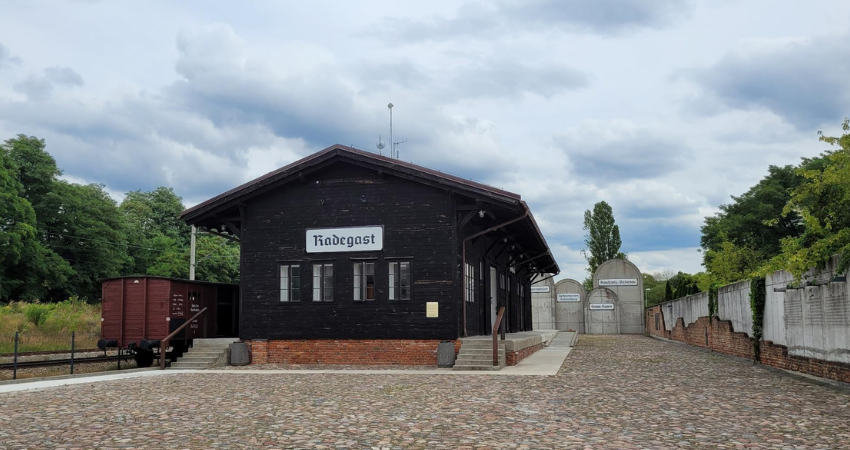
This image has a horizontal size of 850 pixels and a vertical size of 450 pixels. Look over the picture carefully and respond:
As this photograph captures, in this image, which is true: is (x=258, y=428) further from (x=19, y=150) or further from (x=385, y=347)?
(x=19, y=150)

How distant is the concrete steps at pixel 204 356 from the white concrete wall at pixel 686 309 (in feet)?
54.9

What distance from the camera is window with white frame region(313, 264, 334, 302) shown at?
18.5 metres

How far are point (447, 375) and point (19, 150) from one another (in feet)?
141

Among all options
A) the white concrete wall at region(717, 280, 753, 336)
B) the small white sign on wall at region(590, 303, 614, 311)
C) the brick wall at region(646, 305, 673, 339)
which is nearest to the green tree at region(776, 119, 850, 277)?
the white concrete wall at region(717, 280, 753, 336)

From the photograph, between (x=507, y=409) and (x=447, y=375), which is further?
(x=447, y=375)

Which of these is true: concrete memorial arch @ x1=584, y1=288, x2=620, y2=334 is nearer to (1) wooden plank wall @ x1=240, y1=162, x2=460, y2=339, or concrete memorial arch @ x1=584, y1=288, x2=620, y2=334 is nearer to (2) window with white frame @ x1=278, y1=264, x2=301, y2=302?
(1) wooden plank wall @ x1=240, y1=162, x2=460, y2=339

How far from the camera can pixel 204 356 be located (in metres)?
18.4

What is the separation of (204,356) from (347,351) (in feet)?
12.4

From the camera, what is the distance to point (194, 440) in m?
7.46

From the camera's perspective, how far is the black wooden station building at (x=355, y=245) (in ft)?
58.2

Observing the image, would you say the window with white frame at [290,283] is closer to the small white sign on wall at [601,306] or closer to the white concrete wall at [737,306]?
the white concrete wall at [737,306]

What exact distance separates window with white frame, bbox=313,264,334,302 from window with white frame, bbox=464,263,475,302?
356 centimetres

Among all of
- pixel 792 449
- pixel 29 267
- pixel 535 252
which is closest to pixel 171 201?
pixel 29 267

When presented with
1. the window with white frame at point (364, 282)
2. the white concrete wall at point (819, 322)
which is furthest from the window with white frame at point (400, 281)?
the white concrete wall at point (819, 322)
